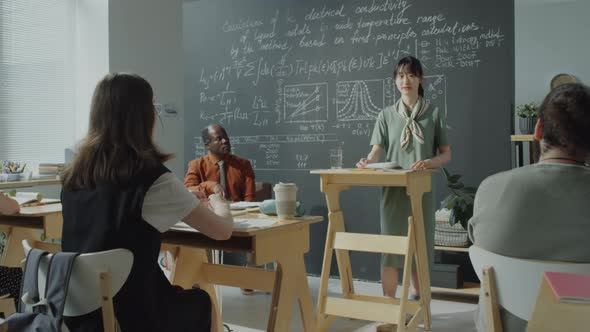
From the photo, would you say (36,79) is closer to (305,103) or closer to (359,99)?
(305,103)

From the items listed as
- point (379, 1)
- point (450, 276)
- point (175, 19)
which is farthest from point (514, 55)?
point (175, 19)

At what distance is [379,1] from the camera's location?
4613 millimetres

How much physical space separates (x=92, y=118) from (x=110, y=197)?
0.29m

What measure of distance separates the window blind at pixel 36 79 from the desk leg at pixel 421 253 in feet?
10.6

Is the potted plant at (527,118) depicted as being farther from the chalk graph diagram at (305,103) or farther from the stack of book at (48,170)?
the stack of book at (48,170)

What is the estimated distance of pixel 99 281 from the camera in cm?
171

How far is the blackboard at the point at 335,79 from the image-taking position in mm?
Answer: 4230

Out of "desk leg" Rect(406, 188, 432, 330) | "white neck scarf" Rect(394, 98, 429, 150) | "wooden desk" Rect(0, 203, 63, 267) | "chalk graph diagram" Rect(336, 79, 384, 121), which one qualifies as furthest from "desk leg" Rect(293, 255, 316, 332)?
"chalk graph diagram" Rect(336, 79, 384, 121)

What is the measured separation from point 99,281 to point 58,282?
123 millimetres

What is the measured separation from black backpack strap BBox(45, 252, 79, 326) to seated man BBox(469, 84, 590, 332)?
46.6 inches

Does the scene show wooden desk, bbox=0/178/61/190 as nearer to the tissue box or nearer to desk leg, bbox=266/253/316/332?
the tissue box

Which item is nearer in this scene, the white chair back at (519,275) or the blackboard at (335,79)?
the white chair back at (519,275)

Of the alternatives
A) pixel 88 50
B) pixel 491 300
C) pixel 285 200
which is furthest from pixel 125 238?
pixel 88 50

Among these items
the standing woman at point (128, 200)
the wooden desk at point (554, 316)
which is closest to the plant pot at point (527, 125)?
the standing woman at point (128, 200)
